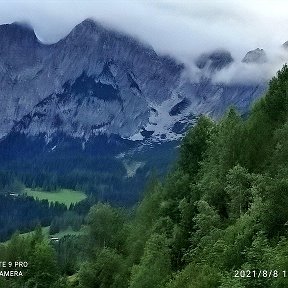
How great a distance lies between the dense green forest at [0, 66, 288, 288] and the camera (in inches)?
1617

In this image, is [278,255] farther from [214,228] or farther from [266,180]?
[214,228]

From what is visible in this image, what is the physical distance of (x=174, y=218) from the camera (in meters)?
72.9

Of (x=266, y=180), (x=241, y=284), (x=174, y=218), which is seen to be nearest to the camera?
(x=241, y=284)

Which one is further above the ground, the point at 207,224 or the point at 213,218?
the point at 213,218

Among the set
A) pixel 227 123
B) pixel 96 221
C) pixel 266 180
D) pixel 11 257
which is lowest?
pixel 11 257

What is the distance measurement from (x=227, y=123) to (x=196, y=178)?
867 centimetres

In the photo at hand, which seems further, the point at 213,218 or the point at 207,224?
the point at 207,224

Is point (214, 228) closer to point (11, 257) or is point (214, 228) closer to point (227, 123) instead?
point (227, 123)

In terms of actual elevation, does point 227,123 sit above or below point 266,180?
above

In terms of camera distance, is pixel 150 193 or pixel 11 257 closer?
pixel 150 193

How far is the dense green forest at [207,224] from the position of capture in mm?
41062

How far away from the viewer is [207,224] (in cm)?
5762

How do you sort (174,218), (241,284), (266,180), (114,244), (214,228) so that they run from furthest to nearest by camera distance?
(114,244), (174,218), (214,228), (266,180), (241,284)

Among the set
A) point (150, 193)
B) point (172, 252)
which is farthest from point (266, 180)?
point (150, 193)
